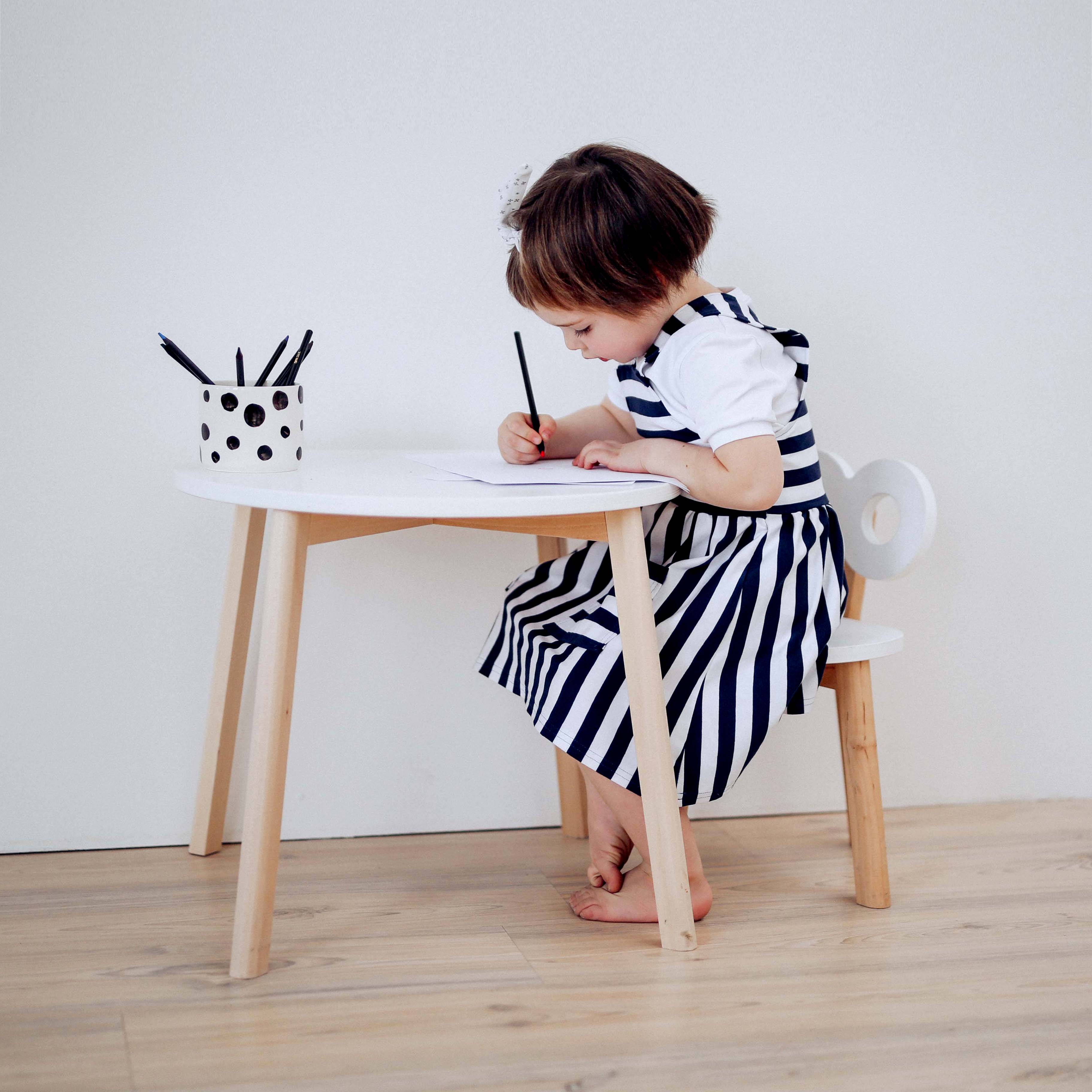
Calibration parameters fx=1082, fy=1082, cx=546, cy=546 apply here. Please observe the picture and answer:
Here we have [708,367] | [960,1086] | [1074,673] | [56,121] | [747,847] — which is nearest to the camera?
[960,1086]

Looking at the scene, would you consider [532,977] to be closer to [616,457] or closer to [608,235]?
[616,457]

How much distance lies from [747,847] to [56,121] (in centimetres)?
116

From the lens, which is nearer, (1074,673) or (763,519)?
(763,519)

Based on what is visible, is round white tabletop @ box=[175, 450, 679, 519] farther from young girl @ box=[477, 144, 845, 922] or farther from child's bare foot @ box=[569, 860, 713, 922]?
child's bare foot @ box=[569, 860, 713, 922]

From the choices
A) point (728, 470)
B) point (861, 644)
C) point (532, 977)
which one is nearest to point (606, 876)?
point (532, 977)

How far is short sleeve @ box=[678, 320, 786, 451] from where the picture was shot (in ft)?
3.17

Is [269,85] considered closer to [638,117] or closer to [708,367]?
[638,117]

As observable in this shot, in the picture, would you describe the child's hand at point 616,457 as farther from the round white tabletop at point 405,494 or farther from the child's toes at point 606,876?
the child's toes at point 606,876

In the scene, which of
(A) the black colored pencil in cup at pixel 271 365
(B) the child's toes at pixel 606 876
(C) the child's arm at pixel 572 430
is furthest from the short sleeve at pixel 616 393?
(B) the child's toes at pixel 606 876

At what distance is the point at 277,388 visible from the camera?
1.03 m

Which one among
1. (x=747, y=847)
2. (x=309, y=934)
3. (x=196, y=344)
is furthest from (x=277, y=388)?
(x=747, y=847)

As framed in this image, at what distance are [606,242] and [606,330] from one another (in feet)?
0.30

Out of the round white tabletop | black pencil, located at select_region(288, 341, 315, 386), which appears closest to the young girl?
the round white tabletop

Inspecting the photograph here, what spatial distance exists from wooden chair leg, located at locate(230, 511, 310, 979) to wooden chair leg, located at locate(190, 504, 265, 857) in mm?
321
